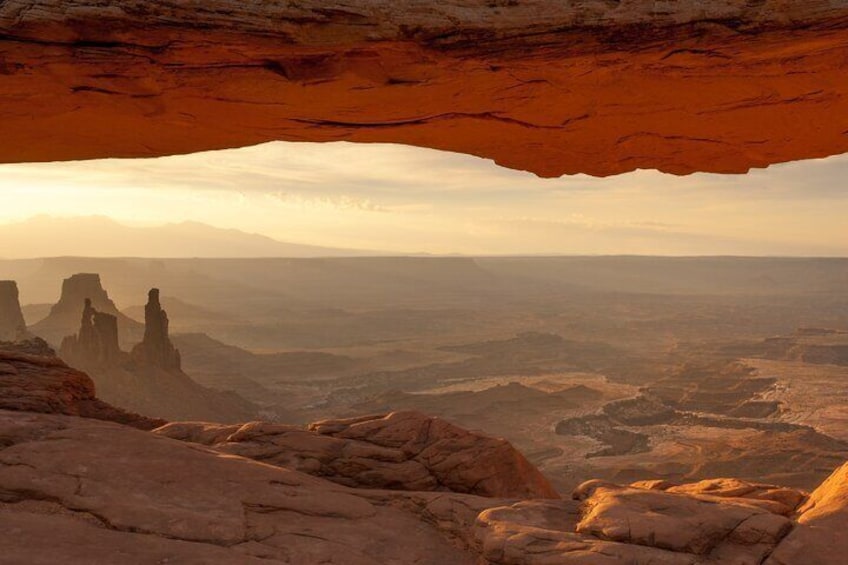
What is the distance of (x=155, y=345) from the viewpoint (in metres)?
56.7

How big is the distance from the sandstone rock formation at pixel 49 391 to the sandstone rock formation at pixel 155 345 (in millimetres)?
49017

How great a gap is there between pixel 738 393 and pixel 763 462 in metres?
34.1

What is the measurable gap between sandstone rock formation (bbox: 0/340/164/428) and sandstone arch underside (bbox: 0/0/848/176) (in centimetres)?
343

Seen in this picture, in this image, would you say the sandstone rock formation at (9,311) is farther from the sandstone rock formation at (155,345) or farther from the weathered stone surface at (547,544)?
the weathered stone surface at (547,544)

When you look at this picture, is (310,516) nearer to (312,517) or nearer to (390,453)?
(312,517)

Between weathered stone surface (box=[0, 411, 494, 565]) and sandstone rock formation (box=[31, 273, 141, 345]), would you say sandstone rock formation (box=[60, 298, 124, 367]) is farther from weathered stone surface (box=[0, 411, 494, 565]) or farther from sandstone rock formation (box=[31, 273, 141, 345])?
weathered stone surface (box=[0, 411, 494, 565])

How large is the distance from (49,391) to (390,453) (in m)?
4.87

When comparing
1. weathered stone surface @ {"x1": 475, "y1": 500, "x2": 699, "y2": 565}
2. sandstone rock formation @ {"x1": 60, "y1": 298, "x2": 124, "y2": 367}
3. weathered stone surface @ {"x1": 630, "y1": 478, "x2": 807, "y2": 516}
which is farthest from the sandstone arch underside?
sandstone rock formation @ {"x1": 60, "y1": 298, "x2": 124, "y2": 367}

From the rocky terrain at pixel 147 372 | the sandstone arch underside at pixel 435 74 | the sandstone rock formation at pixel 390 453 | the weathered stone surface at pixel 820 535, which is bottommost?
the rocky terrain at pixel 147 372

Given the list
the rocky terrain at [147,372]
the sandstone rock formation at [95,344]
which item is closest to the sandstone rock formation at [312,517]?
the rocky terrain at [147,372]

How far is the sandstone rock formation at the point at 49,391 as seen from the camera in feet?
29.4

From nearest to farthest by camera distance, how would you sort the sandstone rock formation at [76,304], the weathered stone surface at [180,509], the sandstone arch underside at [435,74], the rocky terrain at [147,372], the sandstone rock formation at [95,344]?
1. the weathered stone surface at [180,509]
2. the sandstone arch underside at [435,74]
3. the rocky terrain at [147,372]
4. the sandstone rock formation at [95,344]
5. the sandstone rock formation at [76,304]

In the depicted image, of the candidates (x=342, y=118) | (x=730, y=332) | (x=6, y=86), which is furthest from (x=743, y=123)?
(x=730, y=332)

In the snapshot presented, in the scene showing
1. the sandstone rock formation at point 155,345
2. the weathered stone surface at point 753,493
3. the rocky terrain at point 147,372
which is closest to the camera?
the weathered stone surface at point 753,493
